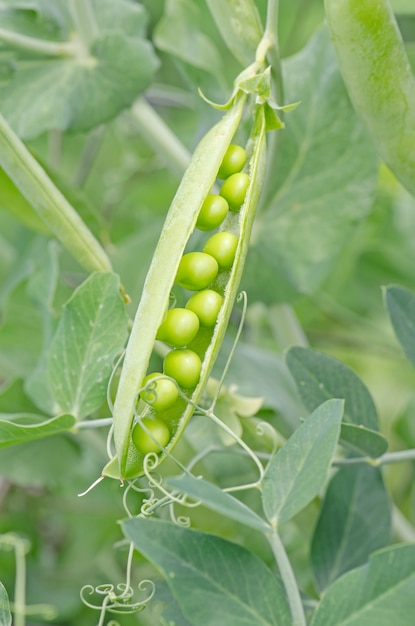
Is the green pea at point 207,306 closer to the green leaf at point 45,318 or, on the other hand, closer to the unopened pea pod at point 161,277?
the unopened pea pod at point 161,277

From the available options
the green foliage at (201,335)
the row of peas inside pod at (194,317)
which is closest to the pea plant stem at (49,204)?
the green foliage at (201,335)

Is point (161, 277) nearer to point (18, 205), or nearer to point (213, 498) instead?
point (213, 498)

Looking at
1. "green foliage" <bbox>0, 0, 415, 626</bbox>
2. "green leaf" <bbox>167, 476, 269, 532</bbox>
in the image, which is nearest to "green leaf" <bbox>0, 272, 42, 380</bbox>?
"green foliage" <bbox>0, 0, 415, 626</bbox>

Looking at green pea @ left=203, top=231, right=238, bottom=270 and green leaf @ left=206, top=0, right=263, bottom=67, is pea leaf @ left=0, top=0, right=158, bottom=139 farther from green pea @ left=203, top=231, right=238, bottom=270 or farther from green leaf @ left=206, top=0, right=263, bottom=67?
green pea @ left=203, top=231, right=238, bottom=270

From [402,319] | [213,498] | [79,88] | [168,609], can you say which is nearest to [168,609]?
[168,609]

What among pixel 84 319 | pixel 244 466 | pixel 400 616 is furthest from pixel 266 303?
pixel 400 616

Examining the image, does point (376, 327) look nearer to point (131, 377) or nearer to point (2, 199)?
point (2, 199)
